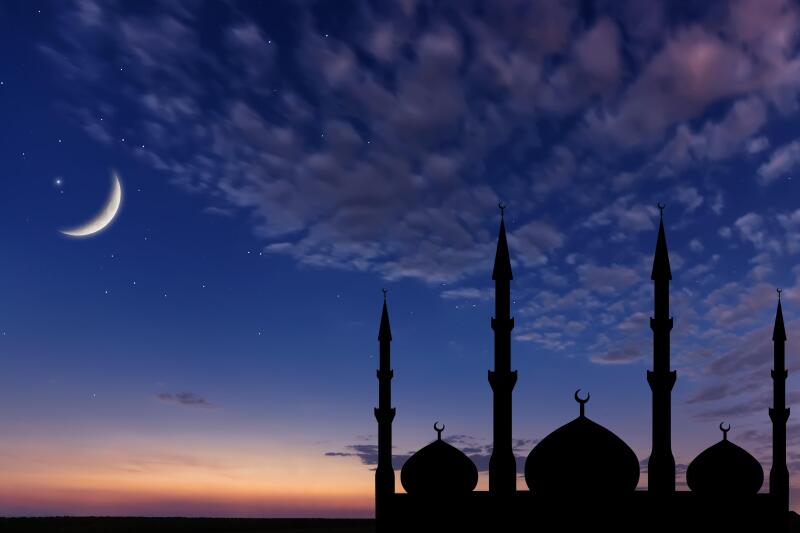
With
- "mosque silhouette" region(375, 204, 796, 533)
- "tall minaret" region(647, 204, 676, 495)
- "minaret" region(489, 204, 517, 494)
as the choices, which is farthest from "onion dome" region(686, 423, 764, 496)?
"minaret" region(489, 204, 517, 494)

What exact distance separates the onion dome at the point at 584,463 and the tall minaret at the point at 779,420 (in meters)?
11.5

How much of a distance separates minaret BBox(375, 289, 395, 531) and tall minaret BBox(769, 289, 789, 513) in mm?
16911

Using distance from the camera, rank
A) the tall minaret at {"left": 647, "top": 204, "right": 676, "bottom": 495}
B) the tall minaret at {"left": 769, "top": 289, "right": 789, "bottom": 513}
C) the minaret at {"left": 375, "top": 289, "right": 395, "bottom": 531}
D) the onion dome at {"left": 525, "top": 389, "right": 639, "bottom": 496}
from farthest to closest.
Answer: the tall minaret at {"left": 769, "top": 289, "right": 789, "bottom": 513}, the minaret at {"left": 375, "top": 289, "right": 395, "bottom": 531}, the tall minaret at {"left": 647, "top": 204, "right": 676, "bottom": 495}, the onion dome at {"left": 525, "top": 389, "right": 639, "bottom": 496}

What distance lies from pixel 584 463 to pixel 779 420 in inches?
548

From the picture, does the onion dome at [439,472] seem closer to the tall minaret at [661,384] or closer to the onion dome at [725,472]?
the tall minaret at [661,384]

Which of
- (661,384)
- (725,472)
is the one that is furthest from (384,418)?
(725,472)

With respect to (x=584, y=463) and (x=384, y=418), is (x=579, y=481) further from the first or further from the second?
(x=384, y=418)

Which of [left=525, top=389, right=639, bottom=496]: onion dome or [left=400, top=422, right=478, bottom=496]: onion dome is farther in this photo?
[left=400, top=422, right=478, bottom=496]: onion dome

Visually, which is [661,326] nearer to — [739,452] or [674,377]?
[674,377]

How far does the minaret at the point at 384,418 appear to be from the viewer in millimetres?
31000

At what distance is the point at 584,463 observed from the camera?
84.5 feet

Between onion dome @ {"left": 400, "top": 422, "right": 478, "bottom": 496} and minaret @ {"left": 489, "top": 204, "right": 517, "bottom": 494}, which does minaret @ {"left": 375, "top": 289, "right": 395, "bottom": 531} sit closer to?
onion dome @ {"left": 400, "top": 422, "right": 478, "bottom": 496}

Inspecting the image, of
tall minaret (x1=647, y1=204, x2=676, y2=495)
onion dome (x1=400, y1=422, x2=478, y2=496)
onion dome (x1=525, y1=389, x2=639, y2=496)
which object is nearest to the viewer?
onion dome (x1=525, y1=389, x2=639, y2=496)

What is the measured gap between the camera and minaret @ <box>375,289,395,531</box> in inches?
1220
